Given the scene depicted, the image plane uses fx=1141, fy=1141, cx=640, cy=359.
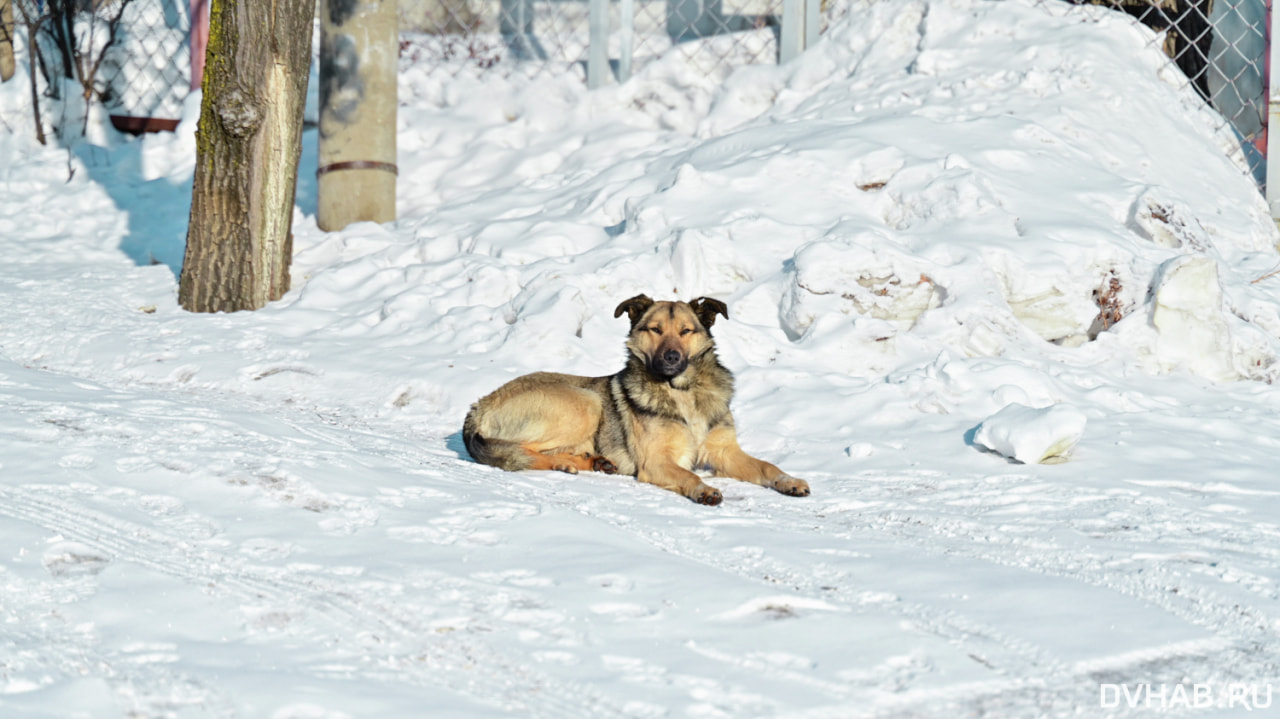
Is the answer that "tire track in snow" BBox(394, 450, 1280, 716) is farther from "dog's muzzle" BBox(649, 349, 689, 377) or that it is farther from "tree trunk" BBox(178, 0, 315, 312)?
"tree trunk" BBox(178, 0, 315, 312)

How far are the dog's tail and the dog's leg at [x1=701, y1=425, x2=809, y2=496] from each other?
0.86 meters

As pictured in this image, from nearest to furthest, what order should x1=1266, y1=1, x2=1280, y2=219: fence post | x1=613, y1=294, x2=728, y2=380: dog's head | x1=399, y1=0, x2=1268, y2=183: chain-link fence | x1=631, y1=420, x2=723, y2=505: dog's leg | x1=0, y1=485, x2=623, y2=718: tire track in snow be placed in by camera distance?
1. x1=0, y1=485, x2=623, y2=718: tire track in snow
2. x1=631, y1=420, x2=723, y2=505: dog's leg
3. x1=613, y1=294, x2=728, y2=380: dog's head
4. x1=1266, y1=1, x2=1280, y2=219: fence post
5. x1=399, y1=0, x2=1268, y2=183: chain-link fence

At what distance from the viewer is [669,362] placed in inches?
208

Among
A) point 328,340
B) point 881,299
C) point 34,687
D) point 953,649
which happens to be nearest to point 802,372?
point 881,299

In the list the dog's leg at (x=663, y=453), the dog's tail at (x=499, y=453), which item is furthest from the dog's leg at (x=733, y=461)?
the dog's tail at (x=499, y=453)

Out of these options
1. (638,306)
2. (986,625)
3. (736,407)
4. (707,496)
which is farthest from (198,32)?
(986,625)

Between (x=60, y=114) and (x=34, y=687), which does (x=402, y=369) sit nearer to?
(x=34, y=687)

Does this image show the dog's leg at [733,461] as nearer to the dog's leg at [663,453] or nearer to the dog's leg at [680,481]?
the dog's leg at [663,453]

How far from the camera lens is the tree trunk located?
301 inches

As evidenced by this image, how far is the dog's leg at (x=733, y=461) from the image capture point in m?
5.13

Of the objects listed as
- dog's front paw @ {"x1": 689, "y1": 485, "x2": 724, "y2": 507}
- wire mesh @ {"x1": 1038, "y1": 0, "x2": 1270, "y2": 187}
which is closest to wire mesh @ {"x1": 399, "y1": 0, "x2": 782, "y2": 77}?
wire mesh @ {"x1": 1038, "y1": 0, "x2": 1270, "y2": 187}

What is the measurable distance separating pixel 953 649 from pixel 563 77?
9221mm

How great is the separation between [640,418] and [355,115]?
520cm

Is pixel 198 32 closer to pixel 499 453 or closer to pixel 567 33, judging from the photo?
pixel 567 33
